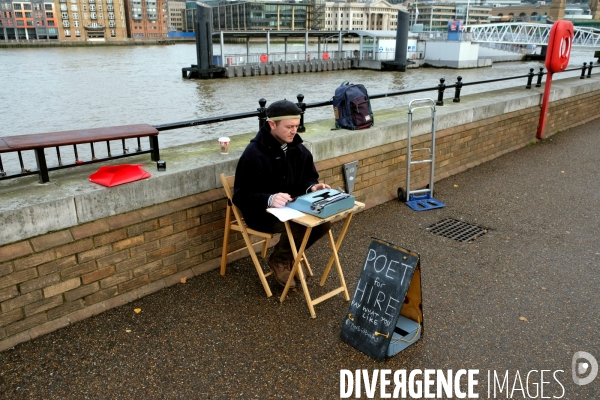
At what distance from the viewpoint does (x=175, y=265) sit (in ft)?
14.2

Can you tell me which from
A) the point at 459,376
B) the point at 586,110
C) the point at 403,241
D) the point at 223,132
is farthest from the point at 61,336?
the point at 223,132

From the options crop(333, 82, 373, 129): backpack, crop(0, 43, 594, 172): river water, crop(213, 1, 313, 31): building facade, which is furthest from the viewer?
crop(213, 1, 313, 31): building facade

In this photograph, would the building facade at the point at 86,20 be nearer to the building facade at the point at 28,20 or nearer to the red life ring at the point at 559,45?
the building facade at the point at 28,20

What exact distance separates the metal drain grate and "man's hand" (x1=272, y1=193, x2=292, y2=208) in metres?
2.53

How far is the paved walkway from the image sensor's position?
313cm

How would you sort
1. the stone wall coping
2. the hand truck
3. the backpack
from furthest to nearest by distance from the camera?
the hand truck → the backpack → the stone wall coping

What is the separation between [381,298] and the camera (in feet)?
11.0

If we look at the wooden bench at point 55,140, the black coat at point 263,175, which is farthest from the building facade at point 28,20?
the black coat at point 263,175

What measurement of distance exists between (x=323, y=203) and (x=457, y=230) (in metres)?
2.65

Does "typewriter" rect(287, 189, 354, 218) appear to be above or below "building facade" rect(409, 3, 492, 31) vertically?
below

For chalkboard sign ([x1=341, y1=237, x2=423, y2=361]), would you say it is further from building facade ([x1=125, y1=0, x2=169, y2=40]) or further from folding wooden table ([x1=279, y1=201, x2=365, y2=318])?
building facade ([x1=125, y1=0, x2=169, y2=40])

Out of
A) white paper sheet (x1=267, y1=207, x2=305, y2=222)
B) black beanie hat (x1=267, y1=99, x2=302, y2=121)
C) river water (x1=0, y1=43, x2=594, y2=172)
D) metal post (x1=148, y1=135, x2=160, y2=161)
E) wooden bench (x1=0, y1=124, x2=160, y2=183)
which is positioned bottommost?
river water (x1=0, y1=43, x2=594, y2=172)

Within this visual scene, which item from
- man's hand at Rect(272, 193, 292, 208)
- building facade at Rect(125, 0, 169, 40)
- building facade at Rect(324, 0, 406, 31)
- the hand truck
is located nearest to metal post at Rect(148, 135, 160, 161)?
man's hand at Rect(272, 193, 292, 208)

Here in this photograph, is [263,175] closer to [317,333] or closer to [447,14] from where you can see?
[317,333]
